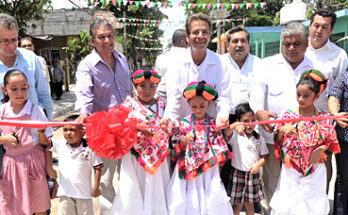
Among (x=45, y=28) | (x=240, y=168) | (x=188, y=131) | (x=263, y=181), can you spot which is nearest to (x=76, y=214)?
(x=188, y=131)

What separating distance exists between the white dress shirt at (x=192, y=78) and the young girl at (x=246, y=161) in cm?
31

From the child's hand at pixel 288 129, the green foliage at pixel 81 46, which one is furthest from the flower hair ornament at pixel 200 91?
the green foliage at pixel 81 46

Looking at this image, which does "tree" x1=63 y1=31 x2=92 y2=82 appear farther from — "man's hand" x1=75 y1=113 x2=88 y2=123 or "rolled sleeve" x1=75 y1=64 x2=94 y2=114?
"man's hand" x1=75 y1=113 x2=88 y2=123

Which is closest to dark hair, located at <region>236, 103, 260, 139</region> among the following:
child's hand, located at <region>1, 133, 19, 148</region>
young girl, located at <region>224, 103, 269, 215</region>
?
young girl, located at <region>224, 103, 269, 215</region>

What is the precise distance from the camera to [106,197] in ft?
10.1

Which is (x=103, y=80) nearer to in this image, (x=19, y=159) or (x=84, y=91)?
(x=84, y=91)

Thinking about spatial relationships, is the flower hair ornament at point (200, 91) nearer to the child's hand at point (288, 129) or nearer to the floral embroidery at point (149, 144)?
the floral embroidery at point (149, 144)

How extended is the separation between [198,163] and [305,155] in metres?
0.94

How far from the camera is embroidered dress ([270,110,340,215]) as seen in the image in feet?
8.33

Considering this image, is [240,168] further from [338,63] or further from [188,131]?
[338,63]

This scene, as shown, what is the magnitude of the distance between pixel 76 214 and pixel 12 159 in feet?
2.56

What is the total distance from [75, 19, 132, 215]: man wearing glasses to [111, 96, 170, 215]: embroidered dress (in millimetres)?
387

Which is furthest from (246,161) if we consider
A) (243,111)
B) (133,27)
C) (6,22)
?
(133,27)

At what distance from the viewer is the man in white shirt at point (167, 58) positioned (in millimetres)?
3763
